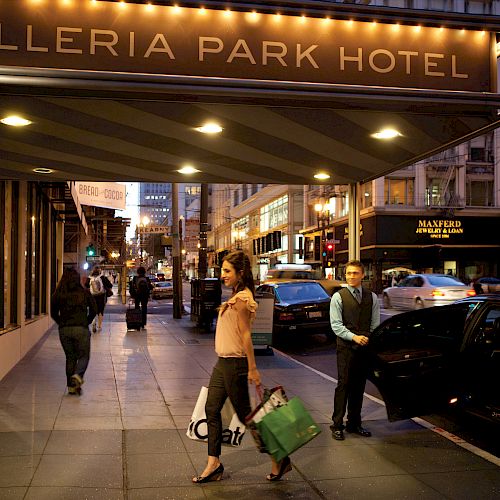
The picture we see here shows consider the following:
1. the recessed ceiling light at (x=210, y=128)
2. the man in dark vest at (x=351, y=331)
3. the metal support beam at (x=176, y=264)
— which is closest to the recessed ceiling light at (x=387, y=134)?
the man in dark vest at (x=351, y=331)

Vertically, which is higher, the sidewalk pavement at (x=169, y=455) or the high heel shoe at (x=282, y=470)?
the high heel shoe at (x=282, y=470)

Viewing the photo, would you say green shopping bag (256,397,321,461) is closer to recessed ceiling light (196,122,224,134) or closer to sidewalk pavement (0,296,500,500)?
sidewalk pavement (0,296,500,500)

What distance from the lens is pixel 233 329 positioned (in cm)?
510

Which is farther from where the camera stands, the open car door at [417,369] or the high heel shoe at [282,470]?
the open car door at [417,369]

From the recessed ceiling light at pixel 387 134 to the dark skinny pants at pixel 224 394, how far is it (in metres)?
3.34

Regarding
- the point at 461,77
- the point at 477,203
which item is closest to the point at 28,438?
the point at 461,77

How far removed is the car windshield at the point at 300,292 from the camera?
1625 centimetres

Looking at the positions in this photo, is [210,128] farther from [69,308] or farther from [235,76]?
[69,308]

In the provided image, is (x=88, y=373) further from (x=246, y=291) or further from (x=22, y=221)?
(x=246, y=291)

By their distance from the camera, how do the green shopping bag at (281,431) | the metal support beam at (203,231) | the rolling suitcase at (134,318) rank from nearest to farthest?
the green shopping bag at (281,431)
the rolling suitcase at (134,318)
the metal support beam at (203,231)

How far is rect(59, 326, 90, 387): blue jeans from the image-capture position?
8758mm

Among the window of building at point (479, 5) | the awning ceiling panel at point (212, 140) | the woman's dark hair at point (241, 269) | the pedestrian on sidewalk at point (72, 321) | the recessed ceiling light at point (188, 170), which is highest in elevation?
the window of building at point (479, 5)

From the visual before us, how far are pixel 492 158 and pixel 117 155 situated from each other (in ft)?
144

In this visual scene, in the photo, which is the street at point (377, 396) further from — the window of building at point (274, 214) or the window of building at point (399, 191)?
the window of building at point (274, 214)
